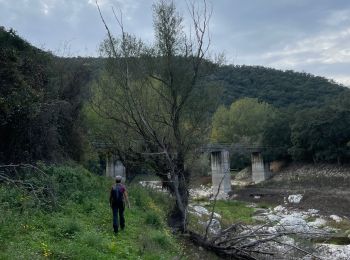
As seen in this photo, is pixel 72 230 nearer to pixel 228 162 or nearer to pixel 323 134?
pixel 323 134

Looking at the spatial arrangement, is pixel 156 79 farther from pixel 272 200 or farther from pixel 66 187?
pixel 272 200

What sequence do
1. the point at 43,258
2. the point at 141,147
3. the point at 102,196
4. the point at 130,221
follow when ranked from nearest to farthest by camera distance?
the point at 43,258 → the point at 130,221 → the point at 102,196 → the point at 141,147

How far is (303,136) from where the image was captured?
5703cm

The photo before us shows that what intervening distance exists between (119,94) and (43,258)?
12.8 metres

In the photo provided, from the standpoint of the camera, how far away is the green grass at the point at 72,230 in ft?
29.1

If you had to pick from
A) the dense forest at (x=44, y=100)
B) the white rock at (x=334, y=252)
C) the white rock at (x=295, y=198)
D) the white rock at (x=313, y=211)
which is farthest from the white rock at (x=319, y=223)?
the white rock at (x=295, y=198)

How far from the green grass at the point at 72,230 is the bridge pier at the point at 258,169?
5035 centimetres

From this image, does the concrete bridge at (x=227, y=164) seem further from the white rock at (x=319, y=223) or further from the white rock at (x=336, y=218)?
the white rock at (x=319, y=223)

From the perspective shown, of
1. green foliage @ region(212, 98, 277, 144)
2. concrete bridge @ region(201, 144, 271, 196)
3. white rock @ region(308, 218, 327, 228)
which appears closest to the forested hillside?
green foliage @ region(212, 98, 277, 144)

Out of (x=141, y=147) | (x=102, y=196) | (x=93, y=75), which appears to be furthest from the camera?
(x=93, y=75)

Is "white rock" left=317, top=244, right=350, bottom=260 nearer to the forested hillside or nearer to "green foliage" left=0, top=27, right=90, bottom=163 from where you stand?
"green foliage" left=0, top=27, right=90, bottom=163

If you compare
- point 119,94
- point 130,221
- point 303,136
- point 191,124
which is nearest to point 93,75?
point 119,94

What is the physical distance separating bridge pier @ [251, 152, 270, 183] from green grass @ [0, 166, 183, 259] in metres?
50.4

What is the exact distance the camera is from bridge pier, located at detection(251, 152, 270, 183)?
64.8m
